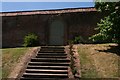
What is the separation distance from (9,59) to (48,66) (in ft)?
8.71

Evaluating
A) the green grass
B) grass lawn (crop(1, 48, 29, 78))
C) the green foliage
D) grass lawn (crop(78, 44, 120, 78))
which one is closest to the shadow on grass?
grass lawn (crop(78, 44, 120, 78))

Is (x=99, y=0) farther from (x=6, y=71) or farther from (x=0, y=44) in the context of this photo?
(x=0, y=44)

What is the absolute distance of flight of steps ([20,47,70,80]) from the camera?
52.0 feet

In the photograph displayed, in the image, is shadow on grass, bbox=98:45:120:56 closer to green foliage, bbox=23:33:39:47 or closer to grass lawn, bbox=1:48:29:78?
grass lawn, bbox=1:48:29:78

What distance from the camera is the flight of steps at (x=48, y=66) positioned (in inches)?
624

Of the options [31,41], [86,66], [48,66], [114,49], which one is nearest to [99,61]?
[86,66]

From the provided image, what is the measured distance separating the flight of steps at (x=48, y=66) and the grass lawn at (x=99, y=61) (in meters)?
0.99

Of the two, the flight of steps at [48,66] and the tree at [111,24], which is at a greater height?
the tree at [111,24]

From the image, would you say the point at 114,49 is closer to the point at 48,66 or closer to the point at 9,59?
the point at 48,66

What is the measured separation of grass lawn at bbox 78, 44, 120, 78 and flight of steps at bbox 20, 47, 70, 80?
993 millimetres

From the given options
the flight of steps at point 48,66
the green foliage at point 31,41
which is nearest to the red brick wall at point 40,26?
the green foliage at point 31,41

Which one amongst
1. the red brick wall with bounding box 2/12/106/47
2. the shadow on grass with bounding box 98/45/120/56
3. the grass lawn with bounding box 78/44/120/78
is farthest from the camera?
the red brick wall with bounding box 2/12/106/47

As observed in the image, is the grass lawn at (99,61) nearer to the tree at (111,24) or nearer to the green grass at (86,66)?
the green grass at (86,66)

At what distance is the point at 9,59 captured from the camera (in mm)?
18312
